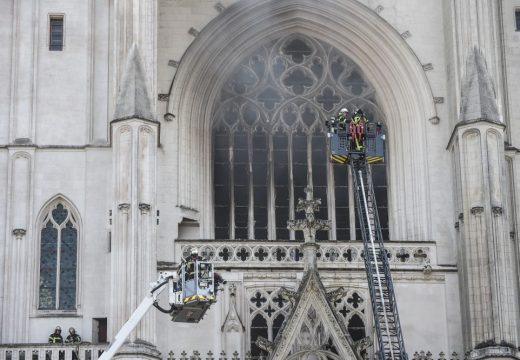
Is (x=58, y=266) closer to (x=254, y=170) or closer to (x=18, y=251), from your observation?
(x=18, y=251)

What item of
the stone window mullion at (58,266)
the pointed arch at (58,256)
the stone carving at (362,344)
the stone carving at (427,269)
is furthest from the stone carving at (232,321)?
the stone carving at (427,269)

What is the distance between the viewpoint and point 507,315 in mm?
40844

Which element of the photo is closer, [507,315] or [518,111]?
[507,315]

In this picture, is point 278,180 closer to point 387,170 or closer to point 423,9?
point 387,170

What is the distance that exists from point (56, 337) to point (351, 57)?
1011 cm

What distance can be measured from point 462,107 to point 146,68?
23.4ft

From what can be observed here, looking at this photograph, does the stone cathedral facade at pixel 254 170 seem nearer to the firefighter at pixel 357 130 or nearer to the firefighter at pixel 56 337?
the firefighter at pixel 56 337

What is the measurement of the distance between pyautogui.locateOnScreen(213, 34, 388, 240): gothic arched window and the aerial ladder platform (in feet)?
3.25

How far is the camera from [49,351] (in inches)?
1588

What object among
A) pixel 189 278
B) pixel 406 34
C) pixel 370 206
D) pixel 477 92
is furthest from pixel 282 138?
pixel 189 278

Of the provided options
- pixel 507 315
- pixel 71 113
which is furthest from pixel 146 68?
pixel 507 315

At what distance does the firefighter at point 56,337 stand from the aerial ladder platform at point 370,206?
6.81m

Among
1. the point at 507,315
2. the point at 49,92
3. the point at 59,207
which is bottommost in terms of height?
the point at 507,315

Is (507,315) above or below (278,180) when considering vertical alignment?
below
